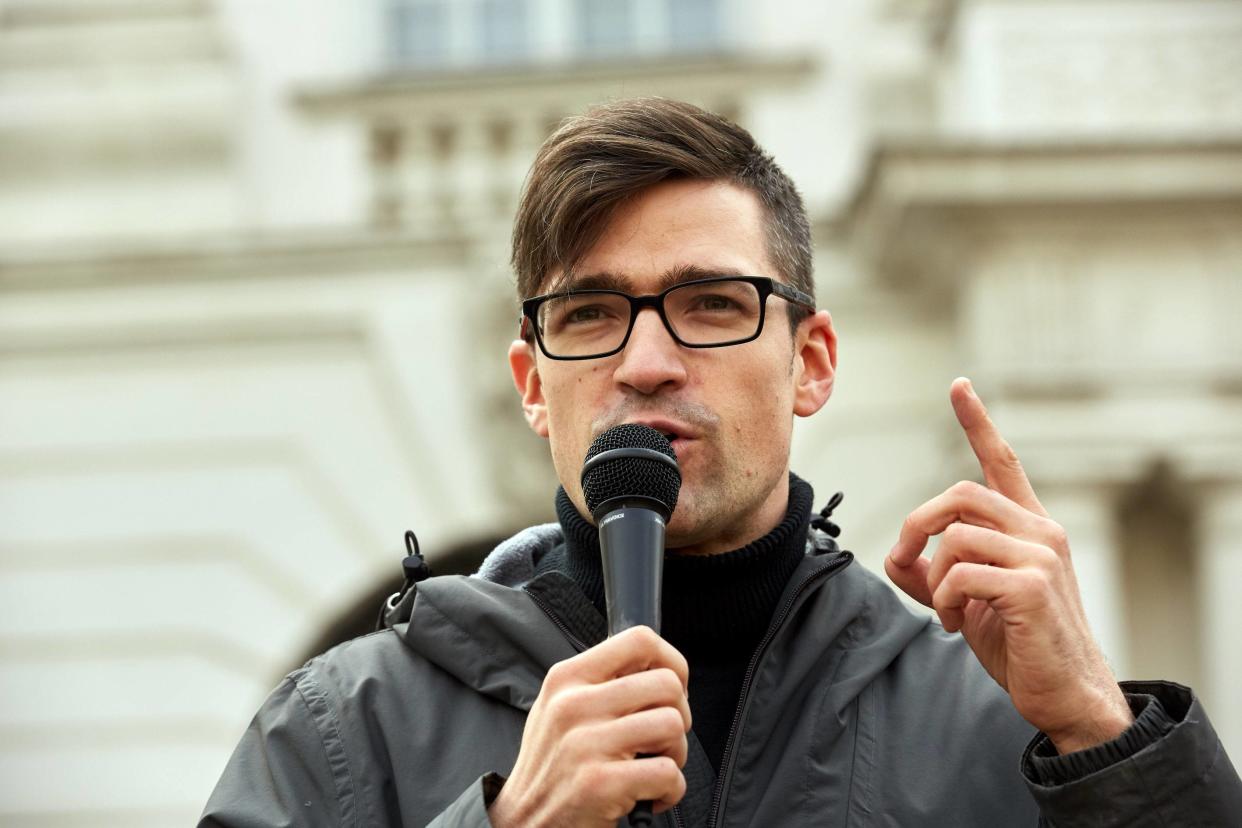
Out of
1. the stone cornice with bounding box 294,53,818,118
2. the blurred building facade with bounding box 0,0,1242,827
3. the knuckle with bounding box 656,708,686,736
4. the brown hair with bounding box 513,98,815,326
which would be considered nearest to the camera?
the knuckle with bounding box 656,708,686,736

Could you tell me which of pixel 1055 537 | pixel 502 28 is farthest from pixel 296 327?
pixel 1055 537

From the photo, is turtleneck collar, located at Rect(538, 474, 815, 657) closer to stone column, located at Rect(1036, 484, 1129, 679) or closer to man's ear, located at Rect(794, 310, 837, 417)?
man's ear, located at Rect(794, 310, 837, 417)

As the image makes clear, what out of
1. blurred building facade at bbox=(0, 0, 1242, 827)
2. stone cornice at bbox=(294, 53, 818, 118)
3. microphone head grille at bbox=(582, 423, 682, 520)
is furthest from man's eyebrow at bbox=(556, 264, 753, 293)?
stone cornice at bbox=(294, 53, 818, 118)

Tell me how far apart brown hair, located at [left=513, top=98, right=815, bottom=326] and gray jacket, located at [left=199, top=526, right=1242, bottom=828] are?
1.54 feet

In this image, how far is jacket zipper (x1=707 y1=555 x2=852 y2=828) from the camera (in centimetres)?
241

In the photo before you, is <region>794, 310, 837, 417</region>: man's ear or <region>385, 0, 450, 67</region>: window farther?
<region>385, 0, 450, 67</region>: window

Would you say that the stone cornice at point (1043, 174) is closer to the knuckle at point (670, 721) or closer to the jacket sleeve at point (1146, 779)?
the jacket sleeve at point (1146, 779)

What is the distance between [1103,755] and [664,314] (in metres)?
0.79

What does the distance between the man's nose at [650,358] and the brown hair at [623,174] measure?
0.17 meters

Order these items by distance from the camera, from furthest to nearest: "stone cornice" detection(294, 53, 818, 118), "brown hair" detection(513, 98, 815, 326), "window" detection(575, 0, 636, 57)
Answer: "window" detection(575, 0, 636, 57) → "stone cornice" detection(294, 53, 818, 118) → "brown hair" detection(513, 98, 815, 326)

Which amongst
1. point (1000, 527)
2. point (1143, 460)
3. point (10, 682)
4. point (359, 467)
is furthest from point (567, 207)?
point (10, 682)

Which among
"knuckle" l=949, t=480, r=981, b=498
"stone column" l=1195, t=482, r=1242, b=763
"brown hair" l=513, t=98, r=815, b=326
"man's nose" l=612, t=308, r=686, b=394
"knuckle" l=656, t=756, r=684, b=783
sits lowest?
"stone column" l=1195, t=482, r=1242, b=763

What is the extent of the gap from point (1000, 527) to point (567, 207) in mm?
747

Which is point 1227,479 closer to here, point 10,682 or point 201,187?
point 201,187
